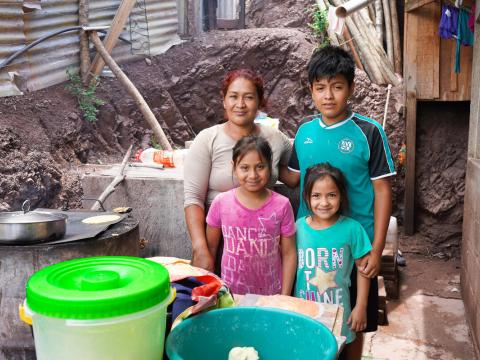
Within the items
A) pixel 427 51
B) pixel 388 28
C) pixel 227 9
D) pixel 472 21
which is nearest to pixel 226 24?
pixel 227 9

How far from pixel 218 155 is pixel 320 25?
7.54 m

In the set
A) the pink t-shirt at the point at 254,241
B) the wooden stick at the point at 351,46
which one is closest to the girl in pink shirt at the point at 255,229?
the pink t-shirt at the point at 254,241

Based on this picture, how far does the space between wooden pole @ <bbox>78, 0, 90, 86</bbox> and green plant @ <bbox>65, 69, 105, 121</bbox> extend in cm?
10

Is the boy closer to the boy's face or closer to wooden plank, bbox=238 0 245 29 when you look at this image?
the boy's face

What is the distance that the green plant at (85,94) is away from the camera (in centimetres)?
805

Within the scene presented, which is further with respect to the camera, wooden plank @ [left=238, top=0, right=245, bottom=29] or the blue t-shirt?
wooden plank @ [left=238, top=0, right=245, bottom=29]

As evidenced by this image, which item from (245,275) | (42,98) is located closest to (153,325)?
(245,275)

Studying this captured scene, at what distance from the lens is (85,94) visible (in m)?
8.15

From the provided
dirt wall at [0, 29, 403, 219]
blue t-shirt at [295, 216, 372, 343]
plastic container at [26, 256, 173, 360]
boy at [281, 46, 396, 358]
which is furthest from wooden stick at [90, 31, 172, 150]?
plastic container at [26, 256, 173, 360]

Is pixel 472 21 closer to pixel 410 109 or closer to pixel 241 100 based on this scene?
pixel 410 109

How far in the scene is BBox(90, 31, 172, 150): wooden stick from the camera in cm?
712

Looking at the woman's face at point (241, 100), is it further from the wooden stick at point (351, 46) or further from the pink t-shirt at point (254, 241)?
the wooden stick at point (351, 46)

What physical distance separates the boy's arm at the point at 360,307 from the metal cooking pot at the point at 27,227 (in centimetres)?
168

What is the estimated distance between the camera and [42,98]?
759 cm
